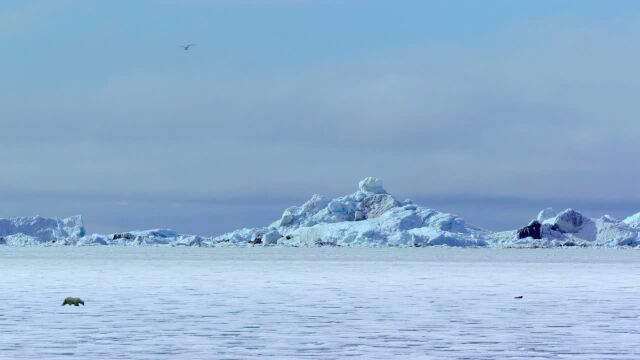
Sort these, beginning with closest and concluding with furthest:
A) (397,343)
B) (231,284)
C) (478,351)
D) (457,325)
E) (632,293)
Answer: (478,351), (397,343), (457,325), (632,293), (231,284)

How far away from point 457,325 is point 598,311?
301 inches

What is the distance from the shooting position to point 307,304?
39.9m

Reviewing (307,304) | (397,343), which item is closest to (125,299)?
(307,304)

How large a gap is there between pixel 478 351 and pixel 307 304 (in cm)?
1589

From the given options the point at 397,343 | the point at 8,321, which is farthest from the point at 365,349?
the point at 8,321

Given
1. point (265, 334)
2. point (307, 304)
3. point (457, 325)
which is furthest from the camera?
A: point (307, 304)

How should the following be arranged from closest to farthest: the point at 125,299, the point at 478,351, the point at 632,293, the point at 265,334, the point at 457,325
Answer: the point at 478,351 → the point at 265,334 → the point at 457,325 → the point at 125,299 → the point at 632,293

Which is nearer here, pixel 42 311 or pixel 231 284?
pixel 42 311

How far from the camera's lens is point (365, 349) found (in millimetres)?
24938

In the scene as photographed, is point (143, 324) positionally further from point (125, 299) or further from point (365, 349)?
point (125, 299)

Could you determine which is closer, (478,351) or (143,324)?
(478,351)

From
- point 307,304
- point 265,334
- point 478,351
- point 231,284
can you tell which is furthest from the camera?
point 231,284

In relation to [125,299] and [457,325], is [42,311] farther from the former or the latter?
[457,325]

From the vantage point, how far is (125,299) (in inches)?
1690
